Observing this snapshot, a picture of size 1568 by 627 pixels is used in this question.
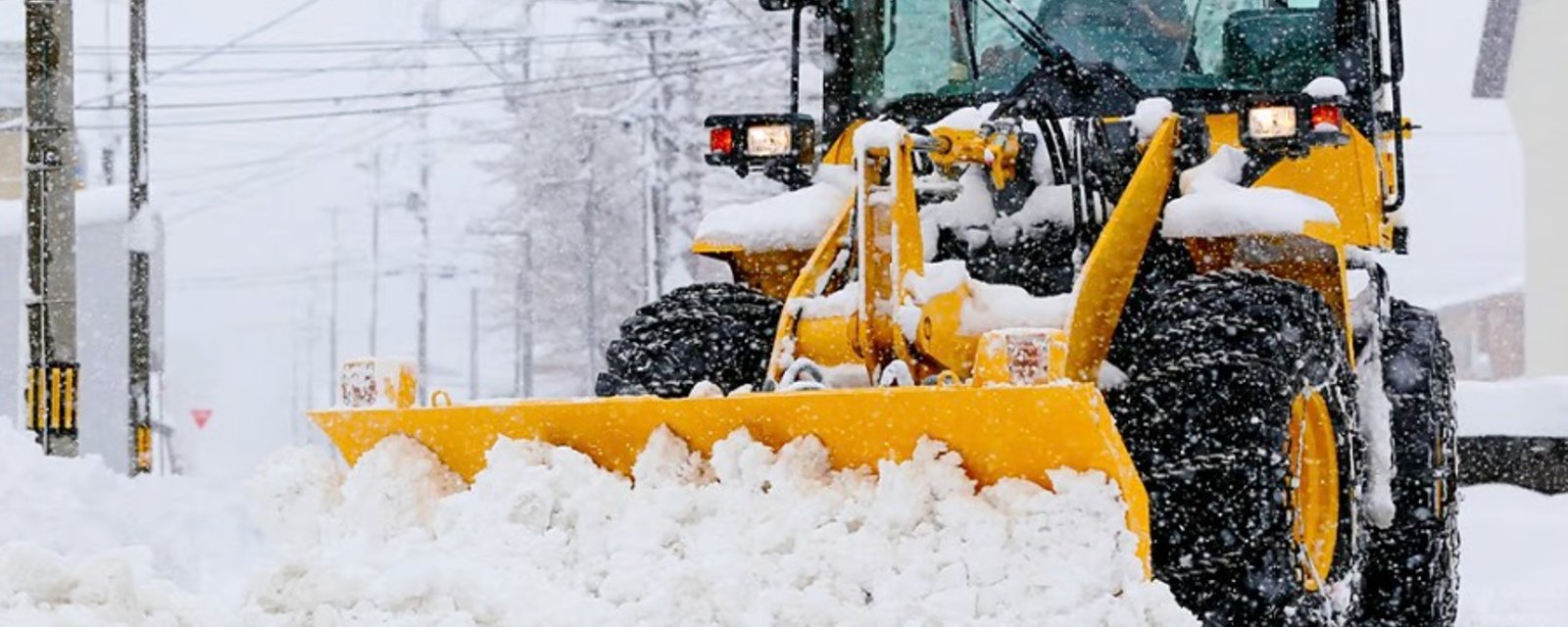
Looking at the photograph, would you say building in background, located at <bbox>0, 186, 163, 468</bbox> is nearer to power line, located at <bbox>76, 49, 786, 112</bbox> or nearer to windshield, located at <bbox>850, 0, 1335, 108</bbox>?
power line, located at <bbox>76, 49, 786, 112</bbox>

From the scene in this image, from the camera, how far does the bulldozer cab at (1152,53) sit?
7.83 m

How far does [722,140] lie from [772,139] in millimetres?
194

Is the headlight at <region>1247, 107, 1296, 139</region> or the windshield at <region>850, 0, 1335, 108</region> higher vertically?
the windshield at <region>850, 0, 1335, 108</region>

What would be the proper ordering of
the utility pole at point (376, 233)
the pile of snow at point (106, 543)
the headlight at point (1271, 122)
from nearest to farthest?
the pile of snow at point (106, 543)
the headlight at point (1271, 122)
the utility pole at point (376, 233)

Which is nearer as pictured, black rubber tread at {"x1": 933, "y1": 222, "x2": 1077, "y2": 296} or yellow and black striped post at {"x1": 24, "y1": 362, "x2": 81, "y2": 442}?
black rubber tread at {"x1": 933, "y1": 222, "x2": 1077, "y2": 296}

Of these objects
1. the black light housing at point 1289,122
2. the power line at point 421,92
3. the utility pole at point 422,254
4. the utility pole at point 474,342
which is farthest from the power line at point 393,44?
the black light housing at point 1289,122

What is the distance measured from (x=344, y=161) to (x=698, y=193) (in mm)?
27440

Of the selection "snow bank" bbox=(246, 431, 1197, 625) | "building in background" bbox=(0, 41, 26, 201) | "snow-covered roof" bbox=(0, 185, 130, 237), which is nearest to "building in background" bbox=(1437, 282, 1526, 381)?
"building in background" bbox=(0, 41, 26, 201)

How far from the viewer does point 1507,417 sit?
1564cm

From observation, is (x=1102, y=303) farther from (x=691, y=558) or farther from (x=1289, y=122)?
(x=691, y=558)

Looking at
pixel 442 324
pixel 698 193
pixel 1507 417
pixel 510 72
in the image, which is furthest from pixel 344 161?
pixel 1507 417

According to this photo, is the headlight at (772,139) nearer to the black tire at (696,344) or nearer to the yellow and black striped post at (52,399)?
the black tire at (696,344)

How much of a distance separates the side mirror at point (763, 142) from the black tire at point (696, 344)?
57 centimetres

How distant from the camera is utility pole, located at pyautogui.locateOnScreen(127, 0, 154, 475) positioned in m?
16.8
